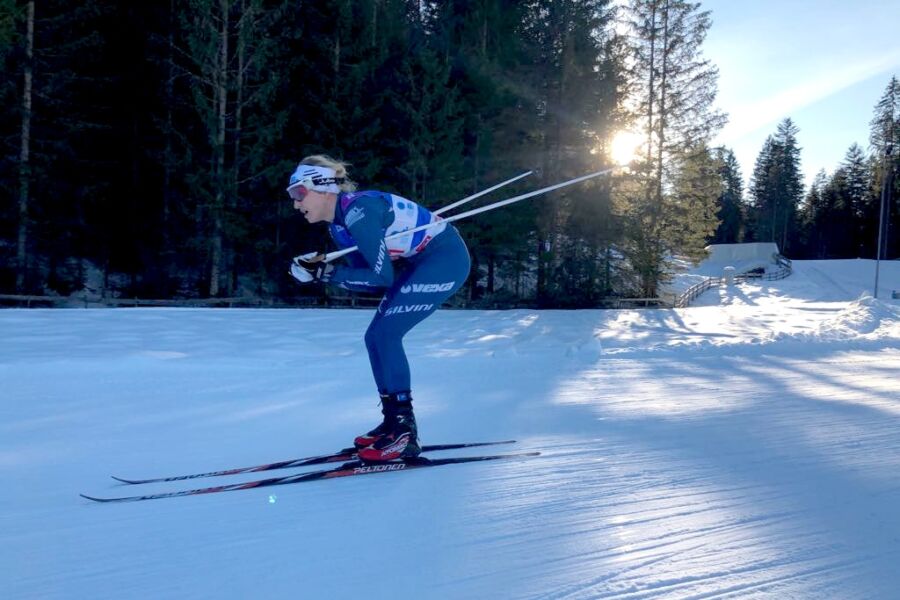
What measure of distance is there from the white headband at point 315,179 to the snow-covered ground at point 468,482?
1668 millimetres

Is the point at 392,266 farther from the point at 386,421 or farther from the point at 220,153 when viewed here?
the point at 220,153

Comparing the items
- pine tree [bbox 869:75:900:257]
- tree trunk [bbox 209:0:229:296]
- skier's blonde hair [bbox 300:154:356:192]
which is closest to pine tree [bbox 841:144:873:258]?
pine tree [bbox 869:75:900:257]

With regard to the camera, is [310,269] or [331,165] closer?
[310,269]

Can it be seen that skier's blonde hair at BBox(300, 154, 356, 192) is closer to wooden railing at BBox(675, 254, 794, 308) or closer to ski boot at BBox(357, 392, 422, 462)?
ski boot at BBox(357, 392, 422, 462)

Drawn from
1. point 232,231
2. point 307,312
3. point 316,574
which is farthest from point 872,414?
point 232,231

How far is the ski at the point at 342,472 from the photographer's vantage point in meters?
2.97

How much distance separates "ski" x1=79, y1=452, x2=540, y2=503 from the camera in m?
2.97

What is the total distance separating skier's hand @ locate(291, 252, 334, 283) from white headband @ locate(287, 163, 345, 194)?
1.30ft

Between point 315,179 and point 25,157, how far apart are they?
A: 17493 millimetres

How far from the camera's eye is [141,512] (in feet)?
9.07

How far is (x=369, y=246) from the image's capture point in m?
3.39

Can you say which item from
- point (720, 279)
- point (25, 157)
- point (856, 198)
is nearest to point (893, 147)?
point (856, 198)

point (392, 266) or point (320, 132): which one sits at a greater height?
point (320, 132)

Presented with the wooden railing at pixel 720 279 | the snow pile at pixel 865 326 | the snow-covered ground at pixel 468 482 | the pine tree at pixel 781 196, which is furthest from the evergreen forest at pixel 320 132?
the pine tree at pixel 781 196
